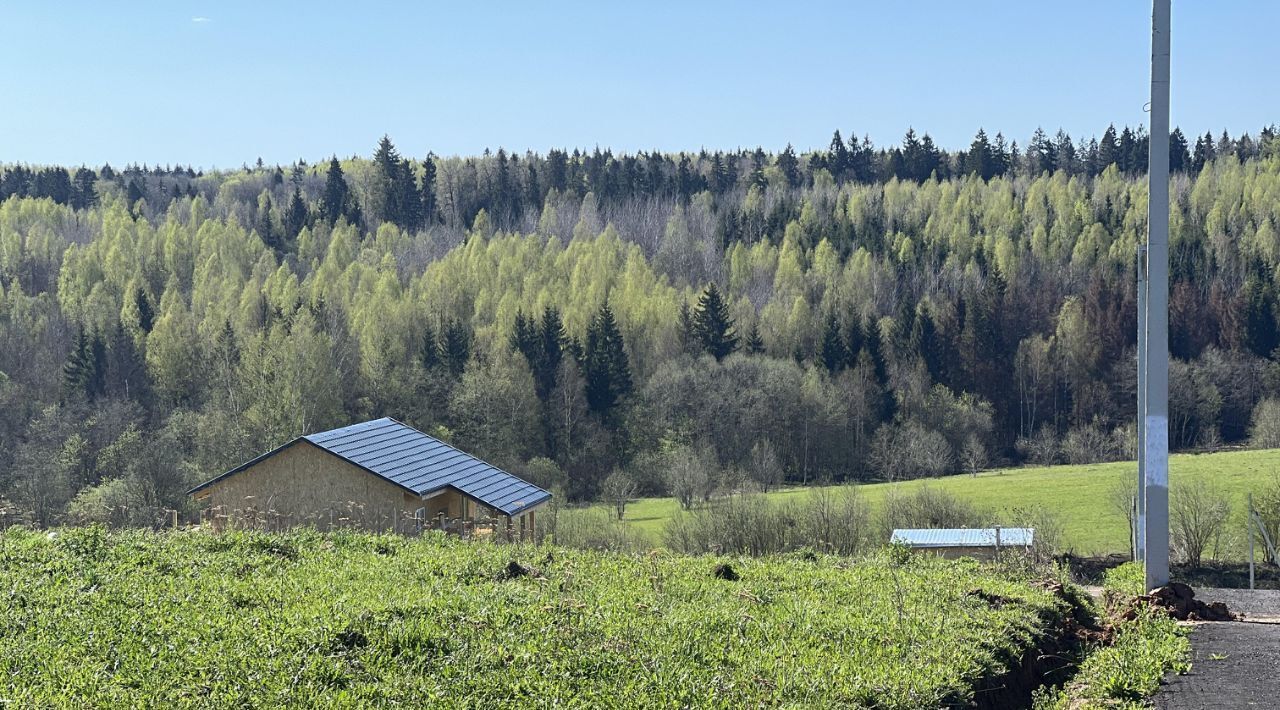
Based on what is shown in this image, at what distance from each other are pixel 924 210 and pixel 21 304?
→ 8511 centimetres

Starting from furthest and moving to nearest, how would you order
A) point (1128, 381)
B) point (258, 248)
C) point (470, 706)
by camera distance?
point (258, 248)
point (1128, 381)
point (470, 706)

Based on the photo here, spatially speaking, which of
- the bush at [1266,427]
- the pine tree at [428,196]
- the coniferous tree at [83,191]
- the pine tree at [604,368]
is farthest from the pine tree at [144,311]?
the bush at [1266,427]

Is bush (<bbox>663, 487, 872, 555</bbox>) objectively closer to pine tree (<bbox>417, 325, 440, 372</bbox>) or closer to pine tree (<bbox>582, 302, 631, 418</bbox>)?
pine tree (<bbox>582, 302, 631, 418</bbox>)

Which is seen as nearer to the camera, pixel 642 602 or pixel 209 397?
pixel 642 602

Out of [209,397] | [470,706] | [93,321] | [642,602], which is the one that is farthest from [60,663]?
[93,321]

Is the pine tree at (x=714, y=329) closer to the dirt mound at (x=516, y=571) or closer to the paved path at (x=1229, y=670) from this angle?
the paved path at (x=1229, y=670)

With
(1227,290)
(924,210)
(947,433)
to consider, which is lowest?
(947,433)

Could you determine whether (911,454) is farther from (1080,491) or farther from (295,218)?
(295,218)

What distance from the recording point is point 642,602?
906 centimetres

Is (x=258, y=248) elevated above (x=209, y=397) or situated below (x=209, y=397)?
above

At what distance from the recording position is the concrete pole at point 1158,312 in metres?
11.0

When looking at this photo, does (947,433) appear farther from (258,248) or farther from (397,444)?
(258,248)

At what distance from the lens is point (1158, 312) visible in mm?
10984

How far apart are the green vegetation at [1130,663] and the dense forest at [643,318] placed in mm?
34441
